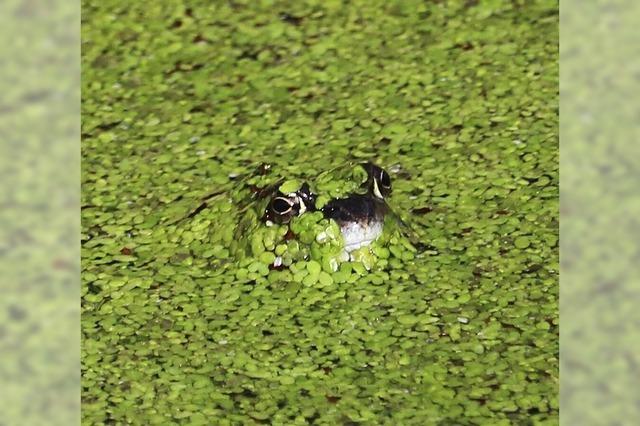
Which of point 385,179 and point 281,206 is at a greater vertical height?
point 281,206

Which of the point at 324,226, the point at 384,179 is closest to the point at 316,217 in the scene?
the point at 324,226

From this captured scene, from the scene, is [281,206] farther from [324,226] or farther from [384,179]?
[384,179]

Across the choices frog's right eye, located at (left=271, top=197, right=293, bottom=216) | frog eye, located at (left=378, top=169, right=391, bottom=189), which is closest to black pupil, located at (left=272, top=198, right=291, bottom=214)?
frog's right eye, located at (left=271, top=197, right=293, bottom=216)

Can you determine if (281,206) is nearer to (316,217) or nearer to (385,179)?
(316,217)

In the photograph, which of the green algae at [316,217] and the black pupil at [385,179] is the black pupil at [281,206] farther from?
the black pupil at [385,179]

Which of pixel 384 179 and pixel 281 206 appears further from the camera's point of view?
pixel 384 179

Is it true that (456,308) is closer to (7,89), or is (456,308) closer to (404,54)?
(404,54)

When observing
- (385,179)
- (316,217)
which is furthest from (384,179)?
(316,217)

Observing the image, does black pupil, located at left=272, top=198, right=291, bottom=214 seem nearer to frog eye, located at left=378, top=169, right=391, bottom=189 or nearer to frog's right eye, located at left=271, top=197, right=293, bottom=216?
frog's right eye, located at left=271, top=197, right=293, bottom=216
